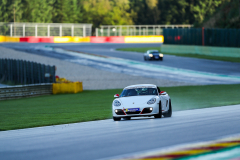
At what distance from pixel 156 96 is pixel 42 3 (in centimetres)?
11196

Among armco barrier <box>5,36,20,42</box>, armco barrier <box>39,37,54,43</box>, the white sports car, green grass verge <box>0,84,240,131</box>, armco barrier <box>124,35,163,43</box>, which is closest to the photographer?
the white sports car

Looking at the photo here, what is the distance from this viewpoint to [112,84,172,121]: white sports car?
1434 cm

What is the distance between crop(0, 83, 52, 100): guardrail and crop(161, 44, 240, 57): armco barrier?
88.9 ft

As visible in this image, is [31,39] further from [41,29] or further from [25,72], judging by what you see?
[25,72]

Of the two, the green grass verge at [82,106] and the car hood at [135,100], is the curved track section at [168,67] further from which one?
the car hood at [135,100]

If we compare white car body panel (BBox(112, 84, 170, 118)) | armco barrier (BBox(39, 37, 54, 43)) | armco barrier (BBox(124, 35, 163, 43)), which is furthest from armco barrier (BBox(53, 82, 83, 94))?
armco barrier (BBox(124, 35, 163, 43))

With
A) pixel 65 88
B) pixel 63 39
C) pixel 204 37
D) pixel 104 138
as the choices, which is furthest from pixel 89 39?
pixel 104 138

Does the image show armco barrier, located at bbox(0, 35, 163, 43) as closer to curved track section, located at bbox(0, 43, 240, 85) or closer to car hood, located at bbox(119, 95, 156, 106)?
curved track section, located at bbox(0, 43, 240, 85)

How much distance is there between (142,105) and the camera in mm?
14336

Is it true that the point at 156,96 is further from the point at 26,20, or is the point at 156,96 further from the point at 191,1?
the point at 191,1

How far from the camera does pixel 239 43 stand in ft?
167

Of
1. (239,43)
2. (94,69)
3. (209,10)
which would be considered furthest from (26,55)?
(209,10)

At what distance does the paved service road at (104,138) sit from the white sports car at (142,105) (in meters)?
1.00

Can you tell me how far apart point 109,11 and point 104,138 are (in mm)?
123844
